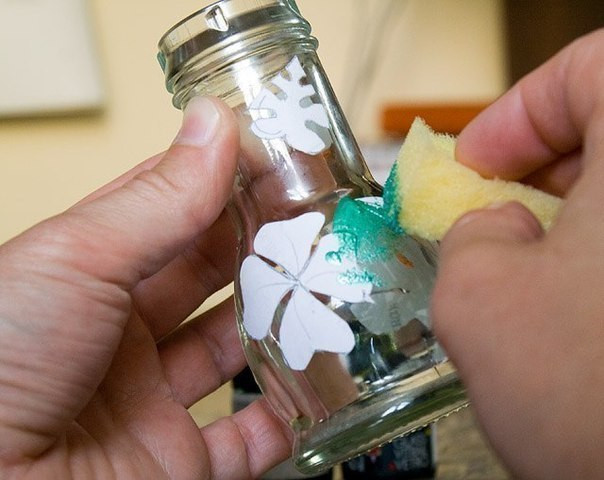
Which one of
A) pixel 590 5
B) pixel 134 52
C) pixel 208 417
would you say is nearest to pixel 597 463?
pixel 208 417

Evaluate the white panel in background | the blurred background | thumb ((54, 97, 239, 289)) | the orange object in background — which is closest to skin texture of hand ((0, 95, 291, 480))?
thumb ((54, 97, 239, 289))

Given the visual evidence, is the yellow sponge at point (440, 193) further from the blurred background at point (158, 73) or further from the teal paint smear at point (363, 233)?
the blurred background at point (158, 73)

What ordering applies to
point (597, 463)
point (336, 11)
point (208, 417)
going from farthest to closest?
point (336, 11) < point (208, 417) < point (597, 463)

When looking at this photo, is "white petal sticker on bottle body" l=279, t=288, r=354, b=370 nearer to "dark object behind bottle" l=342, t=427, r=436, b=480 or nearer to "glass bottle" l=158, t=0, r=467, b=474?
"glass bottle" l=158, t=0, r=467, b=474

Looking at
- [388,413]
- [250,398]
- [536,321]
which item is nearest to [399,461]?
[250,398]

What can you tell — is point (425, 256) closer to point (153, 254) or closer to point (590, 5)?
point (153, 254)

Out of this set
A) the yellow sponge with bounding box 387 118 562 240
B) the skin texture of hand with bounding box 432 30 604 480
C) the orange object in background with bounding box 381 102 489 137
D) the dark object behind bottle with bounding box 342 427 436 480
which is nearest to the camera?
the skin texture of hand with bounding box 432 30 604 480
